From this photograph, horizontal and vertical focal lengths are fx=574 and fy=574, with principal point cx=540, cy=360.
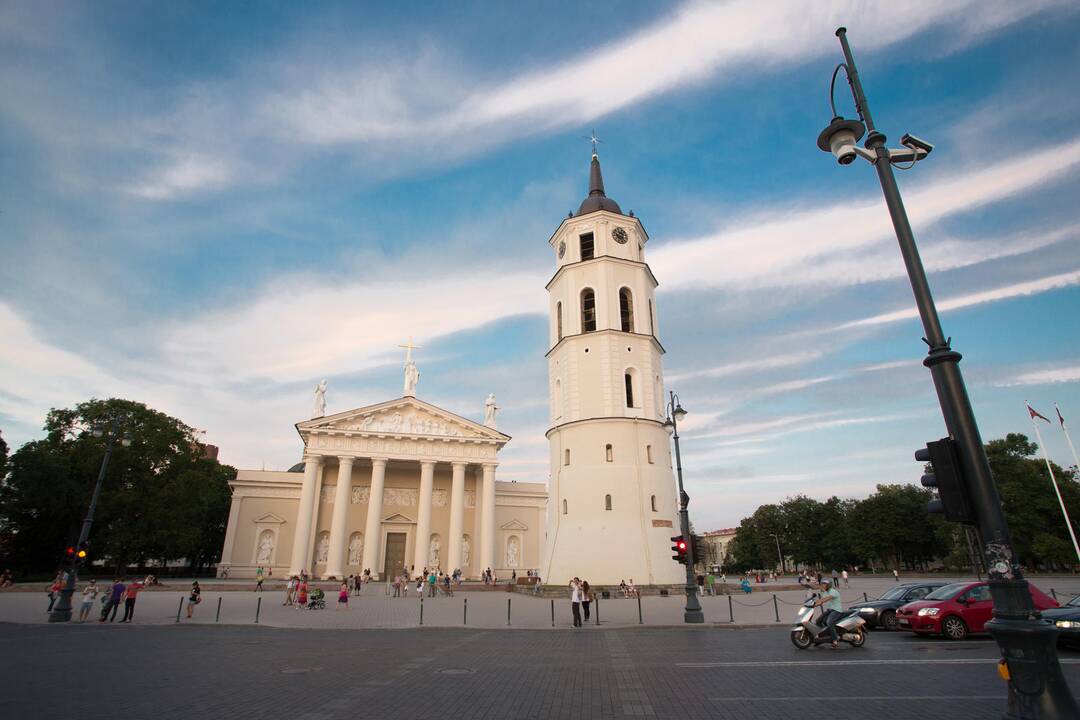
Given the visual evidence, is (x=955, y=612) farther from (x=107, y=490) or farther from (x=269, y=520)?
(x=107, y=490)

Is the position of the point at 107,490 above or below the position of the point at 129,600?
above

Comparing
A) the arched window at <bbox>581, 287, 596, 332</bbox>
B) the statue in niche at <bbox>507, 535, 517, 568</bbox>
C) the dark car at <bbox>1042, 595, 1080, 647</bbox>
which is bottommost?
the dark car at <bbox>1042, 595, 1080, 647</bbox>

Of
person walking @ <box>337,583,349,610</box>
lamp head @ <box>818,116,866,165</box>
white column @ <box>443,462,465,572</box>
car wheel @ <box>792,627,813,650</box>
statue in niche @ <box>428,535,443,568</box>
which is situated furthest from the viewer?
statue in niche @ <box>428,535,443,568</box>

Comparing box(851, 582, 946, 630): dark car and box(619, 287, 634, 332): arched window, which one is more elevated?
box(619, 287, 634, 332): arched window

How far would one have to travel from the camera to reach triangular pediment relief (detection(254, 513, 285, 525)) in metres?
50.0

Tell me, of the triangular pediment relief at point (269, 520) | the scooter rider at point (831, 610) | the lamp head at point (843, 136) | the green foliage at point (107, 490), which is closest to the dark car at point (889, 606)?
the scooter rider at point (831, 610)

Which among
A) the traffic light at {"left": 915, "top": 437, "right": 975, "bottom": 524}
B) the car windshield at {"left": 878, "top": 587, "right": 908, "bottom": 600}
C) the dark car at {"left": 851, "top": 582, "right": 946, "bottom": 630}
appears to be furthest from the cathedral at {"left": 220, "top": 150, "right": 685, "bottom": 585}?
the traffic light at {"left": 915, "top": 437, "right": 975, "bottom": 524}

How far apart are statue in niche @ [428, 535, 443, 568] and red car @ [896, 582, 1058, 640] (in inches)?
1566

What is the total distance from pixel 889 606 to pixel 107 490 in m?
49.9

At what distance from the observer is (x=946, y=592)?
50.6ft

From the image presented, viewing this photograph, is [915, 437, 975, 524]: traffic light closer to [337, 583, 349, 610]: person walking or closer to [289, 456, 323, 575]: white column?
[337, 583, 349, 610]: person walking

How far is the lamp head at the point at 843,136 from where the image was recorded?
661 cm

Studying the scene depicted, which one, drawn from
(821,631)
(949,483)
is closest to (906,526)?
(821,631)

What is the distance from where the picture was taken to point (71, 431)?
45.7m
